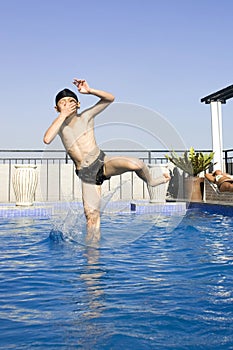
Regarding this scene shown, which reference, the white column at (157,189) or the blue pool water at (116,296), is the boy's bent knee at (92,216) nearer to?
the blue pool water at (116,296)

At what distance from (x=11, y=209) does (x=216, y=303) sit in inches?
244

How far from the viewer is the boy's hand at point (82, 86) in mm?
3467

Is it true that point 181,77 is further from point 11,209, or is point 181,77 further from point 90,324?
point 90,324

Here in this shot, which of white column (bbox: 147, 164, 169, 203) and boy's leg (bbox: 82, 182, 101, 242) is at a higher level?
white column (bbox: 147, 164, 169, 203)

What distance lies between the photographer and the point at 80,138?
12.7 ft

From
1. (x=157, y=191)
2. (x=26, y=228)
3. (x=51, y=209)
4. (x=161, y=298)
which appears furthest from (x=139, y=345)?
(x=157, y=191)

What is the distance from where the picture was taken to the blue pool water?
162cm

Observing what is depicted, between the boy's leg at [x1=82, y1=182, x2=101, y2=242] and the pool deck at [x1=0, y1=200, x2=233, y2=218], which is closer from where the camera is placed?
the boy's leg at [x1=82, y1=182, x2=101, y2=242]

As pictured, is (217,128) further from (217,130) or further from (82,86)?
(82,86)

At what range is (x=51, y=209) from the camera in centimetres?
782

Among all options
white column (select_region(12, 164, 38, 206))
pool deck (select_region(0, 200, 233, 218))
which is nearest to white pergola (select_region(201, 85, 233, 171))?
pool deck (select_region(0, 200, 233, 218))

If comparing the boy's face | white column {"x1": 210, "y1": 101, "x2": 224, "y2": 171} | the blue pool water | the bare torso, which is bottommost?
the blue pool water

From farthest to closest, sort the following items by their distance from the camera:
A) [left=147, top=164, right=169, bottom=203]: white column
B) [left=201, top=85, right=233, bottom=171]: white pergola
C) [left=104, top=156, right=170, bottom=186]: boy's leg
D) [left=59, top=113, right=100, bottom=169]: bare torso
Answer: [left=201, top=85, right=233, bottom=171]: white pergola, [left=147, top=164, right=169, bottom=203]: white column, [left=59, top=113, right=100, bottom=169]: bare torso, [left=104, top=156, right=170, bottom=186]: boy's leg

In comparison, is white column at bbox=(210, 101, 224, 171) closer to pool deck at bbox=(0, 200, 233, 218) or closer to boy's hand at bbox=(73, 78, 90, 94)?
pool deck at bbox=(0, 200, 233, 218)
